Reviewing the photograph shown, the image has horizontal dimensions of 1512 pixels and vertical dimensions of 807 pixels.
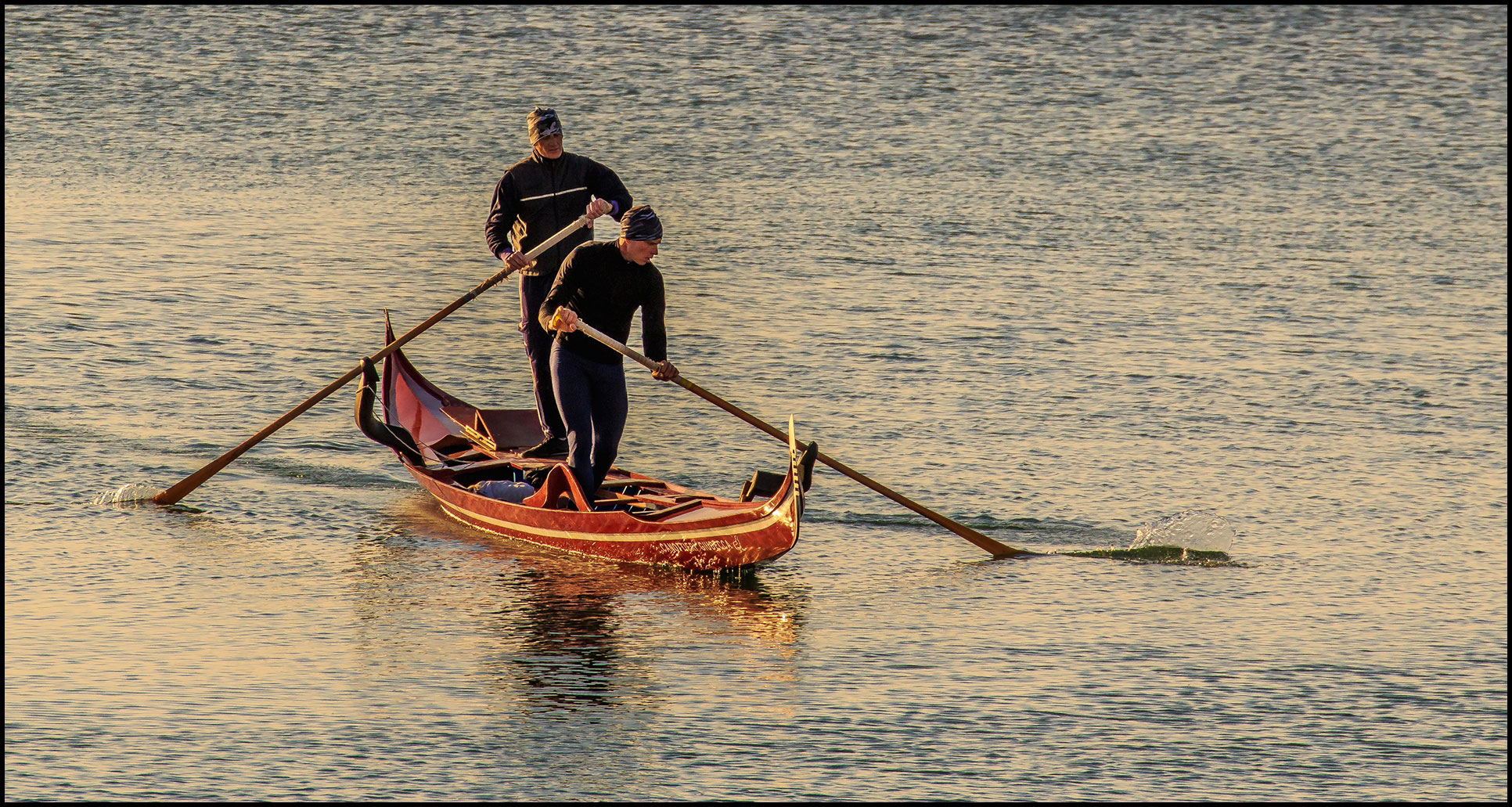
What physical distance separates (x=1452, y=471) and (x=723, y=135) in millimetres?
13290

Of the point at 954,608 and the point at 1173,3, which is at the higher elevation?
the point at 1173,3

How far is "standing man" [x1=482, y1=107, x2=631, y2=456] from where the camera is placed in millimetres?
11117

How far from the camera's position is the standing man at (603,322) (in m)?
9.63

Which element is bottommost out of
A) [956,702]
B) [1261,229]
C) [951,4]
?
[956,702]

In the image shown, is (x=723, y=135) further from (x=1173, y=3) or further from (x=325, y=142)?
(x=1173, y=3)

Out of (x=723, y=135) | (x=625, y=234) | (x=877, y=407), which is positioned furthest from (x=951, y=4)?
(x=625, y=234)

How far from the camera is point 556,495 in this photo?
1016 centimetres

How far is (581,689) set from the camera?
7980 mm

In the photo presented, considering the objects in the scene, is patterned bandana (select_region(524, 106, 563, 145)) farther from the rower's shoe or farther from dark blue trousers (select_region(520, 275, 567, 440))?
the rower's shoe

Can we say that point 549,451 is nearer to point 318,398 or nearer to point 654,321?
point 318,398

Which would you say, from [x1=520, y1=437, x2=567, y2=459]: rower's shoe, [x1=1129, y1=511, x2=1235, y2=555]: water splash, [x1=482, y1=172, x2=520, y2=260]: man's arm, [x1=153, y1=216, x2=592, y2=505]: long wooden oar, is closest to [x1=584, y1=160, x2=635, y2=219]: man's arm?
[x1=153, y1=216, x2=592, y2=505]: long wooden oar

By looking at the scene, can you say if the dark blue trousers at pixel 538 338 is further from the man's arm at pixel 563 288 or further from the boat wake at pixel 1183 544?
the boat wake at pixel 1183 544

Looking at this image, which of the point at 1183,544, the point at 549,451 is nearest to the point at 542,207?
the point at 549,451

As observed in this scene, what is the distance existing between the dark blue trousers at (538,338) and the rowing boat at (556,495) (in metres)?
0.39
